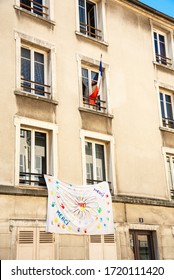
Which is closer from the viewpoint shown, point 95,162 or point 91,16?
point 95,162

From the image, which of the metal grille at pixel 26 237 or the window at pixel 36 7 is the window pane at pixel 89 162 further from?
the window at pixel 36 7

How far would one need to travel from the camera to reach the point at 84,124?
13.5 metres

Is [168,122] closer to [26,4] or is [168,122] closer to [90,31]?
[90,31]

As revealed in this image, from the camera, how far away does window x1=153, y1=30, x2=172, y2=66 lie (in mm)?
17552

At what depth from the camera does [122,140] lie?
14.3 meters

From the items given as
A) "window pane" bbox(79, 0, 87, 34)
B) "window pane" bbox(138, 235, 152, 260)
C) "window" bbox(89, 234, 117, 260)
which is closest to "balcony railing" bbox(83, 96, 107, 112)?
"window pane" bbox(79, 0, 87, 34)

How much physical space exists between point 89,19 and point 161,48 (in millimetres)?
3991

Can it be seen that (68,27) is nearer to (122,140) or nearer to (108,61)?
(108,61)

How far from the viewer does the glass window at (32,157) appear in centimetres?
1179

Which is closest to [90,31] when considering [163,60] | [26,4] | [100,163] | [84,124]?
[26,4]

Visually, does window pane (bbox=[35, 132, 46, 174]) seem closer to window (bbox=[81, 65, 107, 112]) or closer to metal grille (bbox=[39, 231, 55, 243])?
metal grille (bbox=[39, 231, 55, 243])

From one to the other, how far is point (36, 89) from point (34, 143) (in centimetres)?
188
